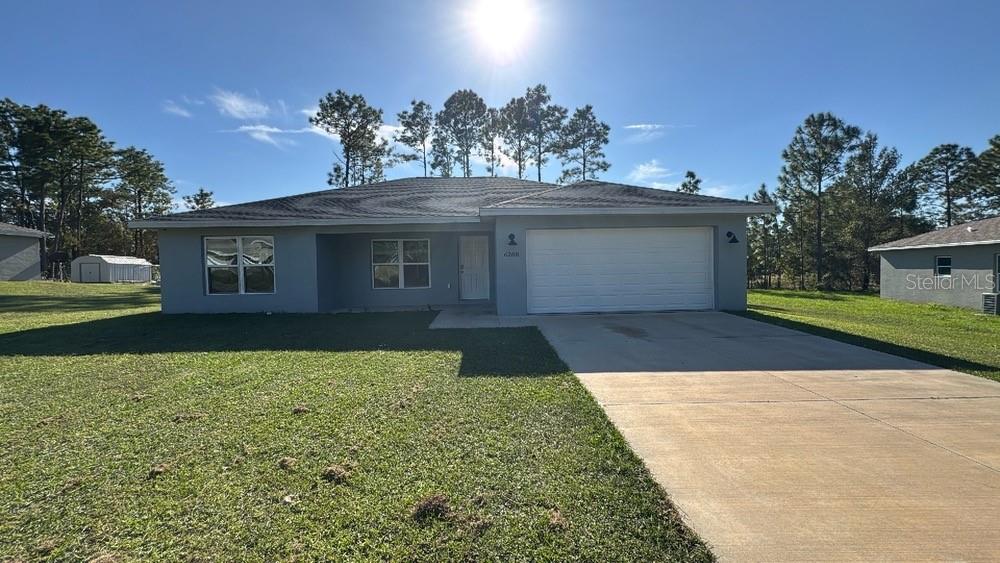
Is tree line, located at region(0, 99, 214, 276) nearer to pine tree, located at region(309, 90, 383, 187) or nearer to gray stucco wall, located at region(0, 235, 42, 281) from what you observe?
gray stucco wall, located at region(0, 235, 42, 281)

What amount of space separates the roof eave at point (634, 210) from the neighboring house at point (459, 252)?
0.08ft

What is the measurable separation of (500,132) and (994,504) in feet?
107

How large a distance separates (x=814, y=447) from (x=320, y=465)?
11.4 feet

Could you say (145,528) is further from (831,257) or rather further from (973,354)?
(831,257)

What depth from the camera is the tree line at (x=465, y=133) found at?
3186 centimetres

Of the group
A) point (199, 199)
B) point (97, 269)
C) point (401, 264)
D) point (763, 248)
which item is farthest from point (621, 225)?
point (199, 199)

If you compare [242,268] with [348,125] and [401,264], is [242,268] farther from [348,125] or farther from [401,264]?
[348,125]

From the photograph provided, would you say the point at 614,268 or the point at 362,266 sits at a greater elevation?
the point at 362,266

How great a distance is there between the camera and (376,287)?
13555 millimetres

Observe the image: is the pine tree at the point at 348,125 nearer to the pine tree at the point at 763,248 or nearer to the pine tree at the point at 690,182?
the pine tree at the point at 690,182

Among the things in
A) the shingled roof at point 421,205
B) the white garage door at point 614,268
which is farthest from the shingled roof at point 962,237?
the white garage door at point 614,268

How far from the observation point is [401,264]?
44.5ft

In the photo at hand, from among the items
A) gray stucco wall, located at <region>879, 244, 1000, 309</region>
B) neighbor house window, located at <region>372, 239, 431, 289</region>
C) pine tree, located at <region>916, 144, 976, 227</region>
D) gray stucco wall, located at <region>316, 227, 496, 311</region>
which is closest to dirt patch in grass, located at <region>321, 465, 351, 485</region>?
gray stucco wall, located at <region>316, 227, 496, 311</region>

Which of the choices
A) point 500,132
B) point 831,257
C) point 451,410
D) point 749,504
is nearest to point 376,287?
point 451,410
